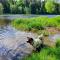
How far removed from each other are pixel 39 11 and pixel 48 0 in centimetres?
427

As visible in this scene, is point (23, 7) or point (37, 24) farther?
point (23, 7)

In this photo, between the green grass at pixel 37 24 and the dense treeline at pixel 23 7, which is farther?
the dense treeline at pixel 23 7

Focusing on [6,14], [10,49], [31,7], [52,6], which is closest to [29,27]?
[10,49]

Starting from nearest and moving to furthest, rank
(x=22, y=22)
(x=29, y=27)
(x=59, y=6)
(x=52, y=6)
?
(x=29, y=27), (x=22, y=22), (x=52, y=6), (x=59, y=6)

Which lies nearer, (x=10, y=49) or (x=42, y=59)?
(x=42, y=59)

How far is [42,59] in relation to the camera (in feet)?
15.9

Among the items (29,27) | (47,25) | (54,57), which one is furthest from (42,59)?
(47,25)

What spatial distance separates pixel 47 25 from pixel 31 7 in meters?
11.5

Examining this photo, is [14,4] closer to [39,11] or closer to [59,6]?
[39,11]

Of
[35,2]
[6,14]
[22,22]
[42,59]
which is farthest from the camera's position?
[6,14]

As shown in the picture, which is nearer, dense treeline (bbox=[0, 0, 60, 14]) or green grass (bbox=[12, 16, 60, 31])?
green grass (bbox=[12, 16, 60, 31])

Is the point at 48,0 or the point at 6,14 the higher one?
the point at 48,0

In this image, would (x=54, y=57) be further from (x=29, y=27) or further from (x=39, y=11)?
(x=39, y=11)

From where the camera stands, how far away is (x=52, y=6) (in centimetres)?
1839
